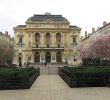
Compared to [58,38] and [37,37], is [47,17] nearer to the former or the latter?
[37,37]

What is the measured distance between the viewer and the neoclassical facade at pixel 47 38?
5022 inches

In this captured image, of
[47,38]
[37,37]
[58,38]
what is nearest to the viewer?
[37,37]

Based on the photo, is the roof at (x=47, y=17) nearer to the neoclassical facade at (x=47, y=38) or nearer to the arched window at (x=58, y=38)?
the neoclassical facade at (x=47, y=38)

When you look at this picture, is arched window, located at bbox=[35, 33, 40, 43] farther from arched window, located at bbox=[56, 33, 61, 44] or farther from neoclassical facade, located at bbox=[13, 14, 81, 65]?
arched window, located at bbox=[56, 33, 61, 44]

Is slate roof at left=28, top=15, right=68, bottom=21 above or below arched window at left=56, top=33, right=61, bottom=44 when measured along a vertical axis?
above

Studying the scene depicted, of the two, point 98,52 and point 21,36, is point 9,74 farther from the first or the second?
point 21,36

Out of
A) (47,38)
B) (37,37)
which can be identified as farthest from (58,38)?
(37,37)

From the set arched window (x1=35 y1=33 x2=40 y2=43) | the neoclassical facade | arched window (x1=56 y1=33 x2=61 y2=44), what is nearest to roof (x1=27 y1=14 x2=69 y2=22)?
the neoclassical facade

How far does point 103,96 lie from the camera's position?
1916 centimetres

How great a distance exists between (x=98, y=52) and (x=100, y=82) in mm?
50180

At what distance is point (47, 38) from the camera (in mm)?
131875

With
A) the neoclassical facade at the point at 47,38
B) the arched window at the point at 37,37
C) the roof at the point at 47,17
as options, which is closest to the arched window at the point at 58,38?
the neoclassical facade at the point at 47,38

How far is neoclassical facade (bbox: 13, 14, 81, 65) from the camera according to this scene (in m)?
128

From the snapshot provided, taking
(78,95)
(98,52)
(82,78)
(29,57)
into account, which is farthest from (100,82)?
(29,57)
